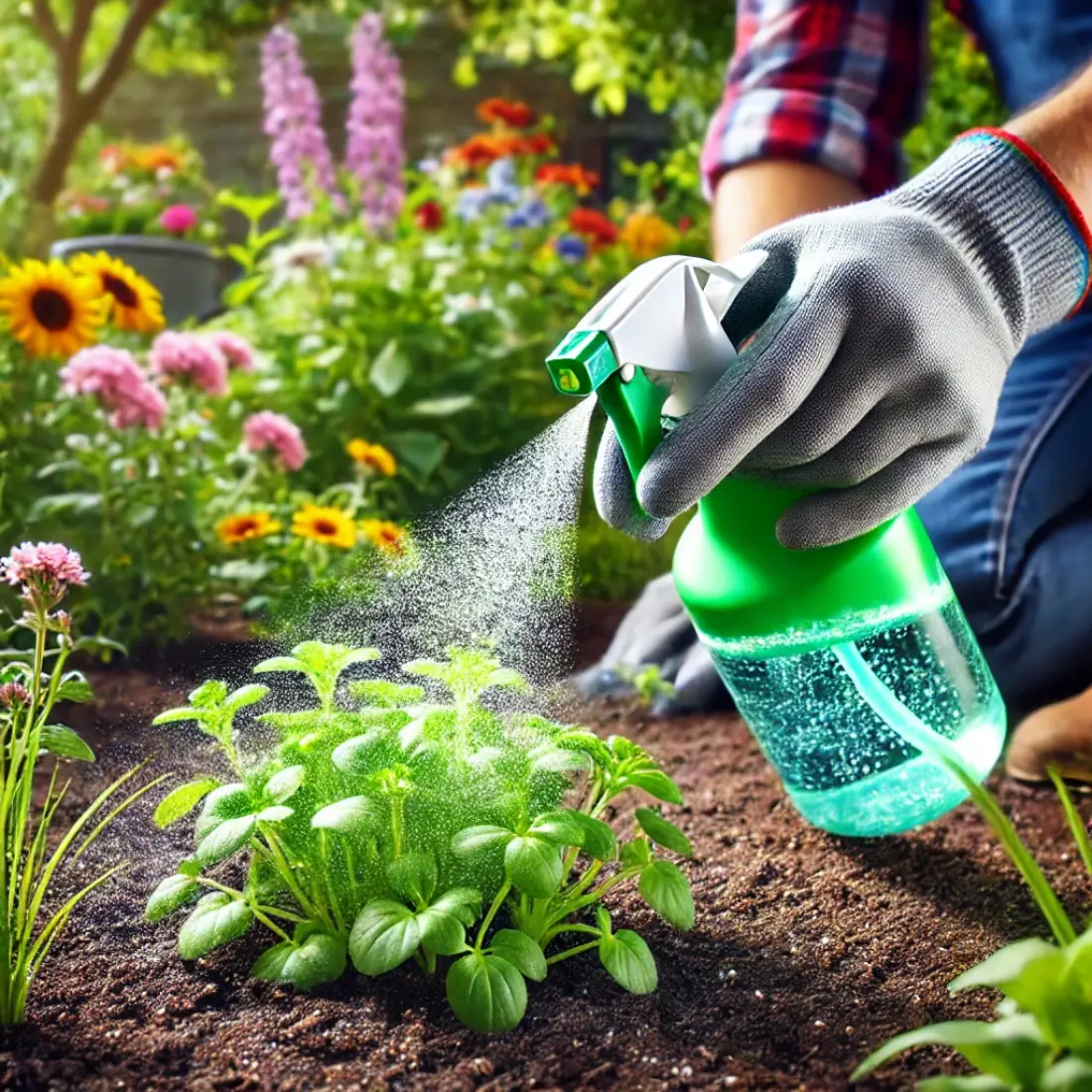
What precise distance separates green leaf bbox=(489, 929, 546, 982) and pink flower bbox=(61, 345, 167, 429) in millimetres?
1285

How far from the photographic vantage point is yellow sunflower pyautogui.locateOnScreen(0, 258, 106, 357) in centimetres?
193

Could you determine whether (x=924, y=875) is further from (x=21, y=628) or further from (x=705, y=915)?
(x=21, y=628)

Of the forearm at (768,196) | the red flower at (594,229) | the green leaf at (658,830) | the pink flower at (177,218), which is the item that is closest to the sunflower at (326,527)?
the forearm at (768,196)

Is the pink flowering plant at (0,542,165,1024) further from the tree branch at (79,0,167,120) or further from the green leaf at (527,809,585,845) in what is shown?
the tree branch at (79,0,167,120)

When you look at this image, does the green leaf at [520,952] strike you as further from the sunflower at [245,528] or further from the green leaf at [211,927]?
the sunflower at [245,528]

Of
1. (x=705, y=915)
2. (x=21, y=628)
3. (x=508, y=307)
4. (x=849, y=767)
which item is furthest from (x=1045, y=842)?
(x=508, y=307)

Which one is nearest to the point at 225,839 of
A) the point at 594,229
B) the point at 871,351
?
the point at 871,351

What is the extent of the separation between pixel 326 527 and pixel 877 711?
1084 mm

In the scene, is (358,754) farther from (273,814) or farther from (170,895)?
(170,895)

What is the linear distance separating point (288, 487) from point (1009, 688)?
1462 millimetres

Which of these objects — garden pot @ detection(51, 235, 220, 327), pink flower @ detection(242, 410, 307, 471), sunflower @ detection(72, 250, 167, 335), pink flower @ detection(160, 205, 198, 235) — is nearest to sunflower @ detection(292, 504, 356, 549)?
pink flower @ detection(242, 410, 307, 471)

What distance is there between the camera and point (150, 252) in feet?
12.5

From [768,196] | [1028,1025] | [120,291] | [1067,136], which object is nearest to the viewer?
[1028,1025]

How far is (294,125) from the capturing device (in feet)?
11.9
